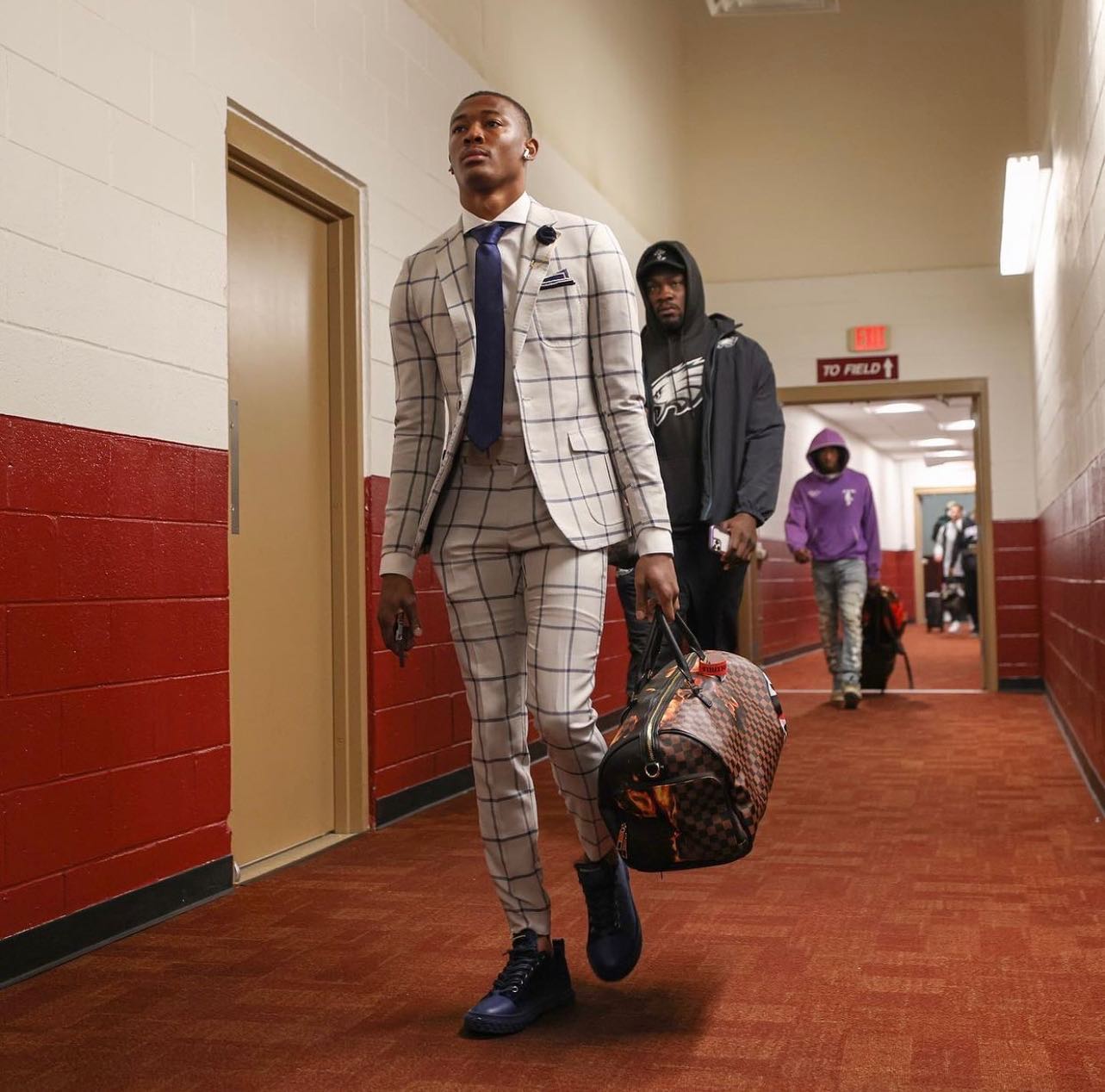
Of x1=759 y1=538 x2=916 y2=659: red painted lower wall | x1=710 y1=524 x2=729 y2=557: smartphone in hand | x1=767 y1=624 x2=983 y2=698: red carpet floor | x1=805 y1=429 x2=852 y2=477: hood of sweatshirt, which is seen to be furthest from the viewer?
x1=759 y1=538 x2=916 y2=659: red painted lower wall

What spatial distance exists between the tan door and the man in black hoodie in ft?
3.37

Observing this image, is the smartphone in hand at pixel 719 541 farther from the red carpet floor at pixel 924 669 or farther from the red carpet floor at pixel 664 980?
the red carpet floor at pixel 924 669

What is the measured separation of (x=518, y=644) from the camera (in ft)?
7.75

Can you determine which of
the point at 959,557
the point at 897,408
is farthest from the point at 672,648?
the point at 959,557

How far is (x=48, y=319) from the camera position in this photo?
2.87 meters

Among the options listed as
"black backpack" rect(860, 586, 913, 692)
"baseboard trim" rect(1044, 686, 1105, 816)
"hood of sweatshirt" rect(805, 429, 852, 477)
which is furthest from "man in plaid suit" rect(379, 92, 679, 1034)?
"black backpack" rect(860, 586, 913, 692)

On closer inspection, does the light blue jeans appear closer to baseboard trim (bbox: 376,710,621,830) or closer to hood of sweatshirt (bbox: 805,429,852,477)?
hood of sweatshirt (bbox: 805,429,852,477)

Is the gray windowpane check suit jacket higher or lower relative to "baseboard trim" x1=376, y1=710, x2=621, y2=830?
higher

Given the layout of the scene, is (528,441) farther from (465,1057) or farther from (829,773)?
(829,773)

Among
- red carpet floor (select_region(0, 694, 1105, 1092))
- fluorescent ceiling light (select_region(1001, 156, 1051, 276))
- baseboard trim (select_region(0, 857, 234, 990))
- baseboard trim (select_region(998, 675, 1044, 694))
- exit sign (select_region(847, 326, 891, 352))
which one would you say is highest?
fluorescent ceiling light (select_region(1001, 156, 1051, 276))

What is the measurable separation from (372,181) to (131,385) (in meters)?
1.68

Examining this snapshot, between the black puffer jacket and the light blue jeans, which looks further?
the light blue jeans

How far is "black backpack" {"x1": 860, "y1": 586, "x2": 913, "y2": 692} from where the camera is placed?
336 inches

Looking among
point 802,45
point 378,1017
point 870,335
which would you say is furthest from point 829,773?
point 802,45
